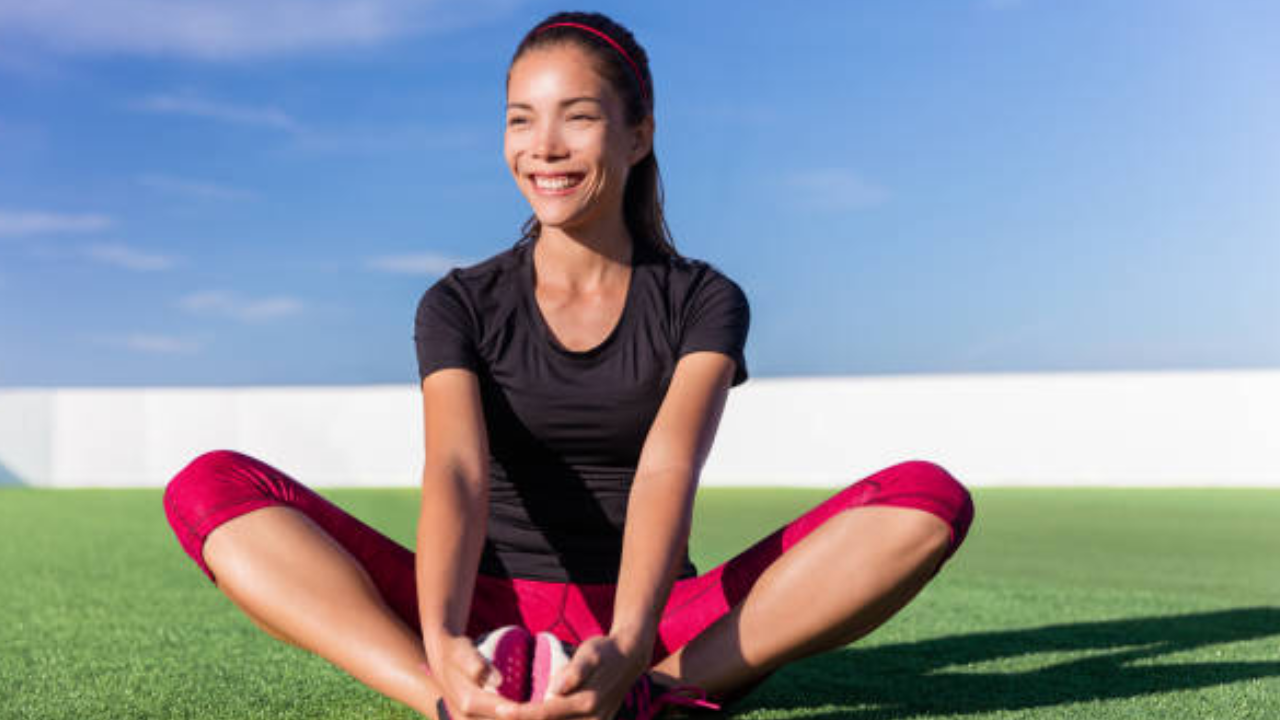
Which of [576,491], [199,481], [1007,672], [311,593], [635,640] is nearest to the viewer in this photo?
[635,640]

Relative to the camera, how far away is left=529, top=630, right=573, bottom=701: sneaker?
5.10ft

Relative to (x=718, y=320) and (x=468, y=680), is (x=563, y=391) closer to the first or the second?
(x=718, y=320)

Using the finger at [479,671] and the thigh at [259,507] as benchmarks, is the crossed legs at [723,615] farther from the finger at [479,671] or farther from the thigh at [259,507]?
the finger at [479,671]

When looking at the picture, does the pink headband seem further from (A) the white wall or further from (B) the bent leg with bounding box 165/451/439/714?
(A) the white wall

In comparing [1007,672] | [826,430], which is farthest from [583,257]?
[826,430]

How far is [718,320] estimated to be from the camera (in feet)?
6.68

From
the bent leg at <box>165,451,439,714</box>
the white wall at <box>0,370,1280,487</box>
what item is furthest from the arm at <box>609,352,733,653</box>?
the white wall at <box>0,370,1280,487</box>

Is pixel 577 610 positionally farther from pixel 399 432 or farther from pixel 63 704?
pixel 399 432

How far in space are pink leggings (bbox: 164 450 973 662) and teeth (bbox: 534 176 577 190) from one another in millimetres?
629

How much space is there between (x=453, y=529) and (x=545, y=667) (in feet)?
1.03

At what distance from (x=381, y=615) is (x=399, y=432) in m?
9.46

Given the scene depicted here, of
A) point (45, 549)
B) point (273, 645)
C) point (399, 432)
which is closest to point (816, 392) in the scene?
point (399, 432)

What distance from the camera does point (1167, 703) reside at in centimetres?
234

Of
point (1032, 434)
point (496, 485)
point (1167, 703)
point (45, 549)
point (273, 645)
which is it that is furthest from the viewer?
point (1032, 434)
